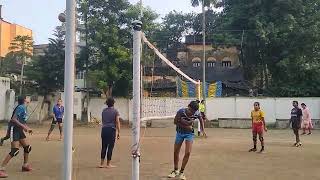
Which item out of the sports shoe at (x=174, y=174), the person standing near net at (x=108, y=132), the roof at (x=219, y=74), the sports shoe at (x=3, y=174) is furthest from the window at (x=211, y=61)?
the sports shoe at (x=3, y=174)

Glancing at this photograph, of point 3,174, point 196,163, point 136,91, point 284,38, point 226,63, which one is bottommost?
point 196,163

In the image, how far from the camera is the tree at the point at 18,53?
4070 centimetres

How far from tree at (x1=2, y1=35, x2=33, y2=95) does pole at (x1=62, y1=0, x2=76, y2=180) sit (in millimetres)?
35871

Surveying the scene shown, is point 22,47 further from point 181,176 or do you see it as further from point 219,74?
point 181,176

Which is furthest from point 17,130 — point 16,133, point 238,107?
point 238,107

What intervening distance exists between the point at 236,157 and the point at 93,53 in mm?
22835

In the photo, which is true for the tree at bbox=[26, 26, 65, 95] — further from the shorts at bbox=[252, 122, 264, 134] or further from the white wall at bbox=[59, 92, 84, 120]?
the shorts at bbox=[252, 122, 264, 134]

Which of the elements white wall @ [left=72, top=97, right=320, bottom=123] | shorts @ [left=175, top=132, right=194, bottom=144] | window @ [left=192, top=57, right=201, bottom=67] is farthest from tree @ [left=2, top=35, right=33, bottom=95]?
shorts @ [left=175, top=132, right=194, bottom=144]

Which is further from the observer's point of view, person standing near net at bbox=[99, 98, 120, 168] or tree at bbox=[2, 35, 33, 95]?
tree at bbox=[2, 35, 33, 95]

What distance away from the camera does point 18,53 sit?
135 ft

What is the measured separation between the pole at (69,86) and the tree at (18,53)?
118 feet

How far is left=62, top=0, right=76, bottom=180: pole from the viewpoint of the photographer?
5047 millimetres

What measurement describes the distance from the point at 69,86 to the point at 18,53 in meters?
38.1

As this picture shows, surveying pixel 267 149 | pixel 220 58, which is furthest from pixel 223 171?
pixel 220 58
